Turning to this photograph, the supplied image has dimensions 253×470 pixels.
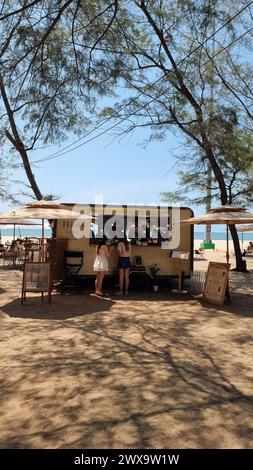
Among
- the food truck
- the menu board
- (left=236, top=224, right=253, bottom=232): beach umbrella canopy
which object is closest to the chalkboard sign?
the menu board

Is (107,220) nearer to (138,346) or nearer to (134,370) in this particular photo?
(138,346)

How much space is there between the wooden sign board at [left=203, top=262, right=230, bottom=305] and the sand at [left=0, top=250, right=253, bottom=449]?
1.07m

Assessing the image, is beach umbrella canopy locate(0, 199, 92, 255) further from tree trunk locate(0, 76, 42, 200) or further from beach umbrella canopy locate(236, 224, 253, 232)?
beach umbrella canopy locate(236, 224, 253, 232)

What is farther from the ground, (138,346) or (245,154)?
(245,154)

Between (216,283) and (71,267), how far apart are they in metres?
3.95

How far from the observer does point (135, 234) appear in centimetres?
1097

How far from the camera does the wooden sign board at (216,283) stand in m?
9.00

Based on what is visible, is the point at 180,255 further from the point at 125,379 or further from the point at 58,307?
the point at 125,379

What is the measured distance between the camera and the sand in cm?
312

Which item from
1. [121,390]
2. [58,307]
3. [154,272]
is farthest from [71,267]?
[121,390]

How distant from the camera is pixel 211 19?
7605 millimetres

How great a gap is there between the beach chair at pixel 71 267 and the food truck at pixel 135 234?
0.11 meters
